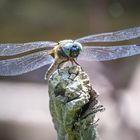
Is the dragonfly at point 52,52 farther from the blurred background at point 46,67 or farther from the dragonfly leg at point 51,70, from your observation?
the blurred background at point 46,67

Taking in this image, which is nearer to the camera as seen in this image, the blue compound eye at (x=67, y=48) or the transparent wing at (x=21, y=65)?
the blue compound eye at (x=67, y=48)

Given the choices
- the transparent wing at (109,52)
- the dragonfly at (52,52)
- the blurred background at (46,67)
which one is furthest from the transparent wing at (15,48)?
the blurred background at (46,67)

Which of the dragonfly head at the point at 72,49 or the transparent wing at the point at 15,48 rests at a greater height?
the transparent wing at the point at 15,48

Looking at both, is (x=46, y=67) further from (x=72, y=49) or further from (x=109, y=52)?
(x=72, y=49)

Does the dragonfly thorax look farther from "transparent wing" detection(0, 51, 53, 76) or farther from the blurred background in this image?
the blurred background

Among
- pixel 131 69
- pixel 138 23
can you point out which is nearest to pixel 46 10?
pixel 138 23

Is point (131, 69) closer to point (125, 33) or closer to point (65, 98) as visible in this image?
point (125, 33)

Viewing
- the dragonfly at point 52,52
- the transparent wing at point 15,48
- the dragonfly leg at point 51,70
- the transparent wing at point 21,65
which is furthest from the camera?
the transparent wing at point 15,48

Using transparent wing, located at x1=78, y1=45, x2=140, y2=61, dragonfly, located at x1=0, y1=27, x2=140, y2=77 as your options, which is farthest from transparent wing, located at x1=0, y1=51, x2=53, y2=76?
transparent wing, located at x1=78, y1=45, x2=140, y2=61
